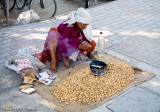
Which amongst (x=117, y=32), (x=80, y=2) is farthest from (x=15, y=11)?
(x=117, y=32)

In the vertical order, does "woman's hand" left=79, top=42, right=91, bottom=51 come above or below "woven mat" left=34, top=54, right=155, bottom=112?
above

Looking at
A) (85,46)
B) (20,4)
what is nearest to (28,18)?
(20,4)

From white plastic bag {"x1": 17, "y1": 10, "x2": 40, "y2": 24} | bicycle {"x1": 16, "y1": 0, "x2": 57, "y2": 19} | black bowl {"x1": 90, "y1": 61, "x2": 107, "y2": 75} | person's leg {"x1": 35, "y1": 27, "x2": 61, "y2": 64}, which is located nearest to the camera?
black bowl {"x1": 90, "y1": 61, "x2": 107, "y2": 75}

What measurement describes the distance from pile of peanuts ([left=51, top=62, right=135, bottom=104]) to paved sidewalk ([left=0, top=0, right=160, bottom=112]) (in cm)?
17

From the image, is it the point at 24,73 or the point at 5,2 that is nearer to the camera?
the point at 24,73

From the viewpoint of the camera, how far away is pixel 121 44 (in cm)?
450

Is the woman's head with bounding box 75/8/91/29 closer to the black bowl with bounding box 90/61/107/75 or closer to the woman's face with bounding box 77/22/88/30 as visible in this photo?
the woman's face with bounding box 77/22/88/30

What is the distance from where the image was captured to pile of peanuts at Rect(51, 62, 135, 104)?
2.87 meters

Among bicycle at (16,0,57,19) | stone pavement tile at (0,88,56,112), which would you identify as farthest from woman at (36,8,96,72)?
bicycle at (16,0,57,19)

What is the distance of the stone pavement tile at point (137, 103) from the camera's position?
2.64 m

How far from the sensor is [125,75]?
3.26 meters

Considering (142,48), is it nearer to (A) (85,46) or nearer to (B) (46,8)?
(A) (85,46)

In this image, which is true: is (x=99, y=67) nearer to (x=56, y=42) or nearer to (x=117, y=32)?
(x=56, y=42)

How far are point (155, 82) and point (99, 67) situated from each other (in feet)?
2.79
